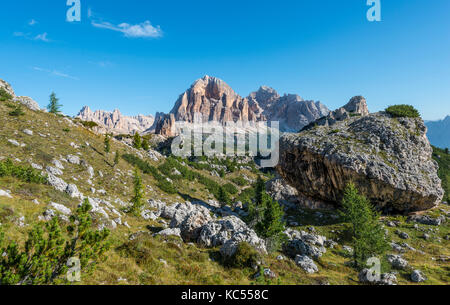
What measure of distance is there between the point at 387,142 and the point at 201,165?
77295mm

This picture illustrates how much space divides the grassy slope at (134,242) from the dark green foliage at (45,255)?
120 inches

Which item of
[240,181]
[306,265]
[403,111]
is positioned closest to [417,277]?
[306,265]

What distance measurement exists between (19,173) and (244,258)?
81.8ft

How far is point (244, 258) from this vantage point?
16.8 m

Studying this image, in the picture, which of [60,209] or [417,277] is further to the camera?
[417,277]

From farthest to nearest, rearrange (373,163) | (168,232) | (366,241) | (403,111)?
(403,111) → (373,163) → (366,241) → (168,232)

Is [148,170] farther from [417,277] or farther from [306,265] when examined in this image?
[417,277]

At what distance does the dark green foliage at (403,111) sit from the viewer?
44.5 m

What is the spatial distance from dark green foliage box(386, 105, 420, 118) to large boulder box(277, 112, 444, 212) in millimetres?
1294

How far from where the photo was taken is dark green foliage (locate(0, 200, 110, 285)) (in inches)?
294

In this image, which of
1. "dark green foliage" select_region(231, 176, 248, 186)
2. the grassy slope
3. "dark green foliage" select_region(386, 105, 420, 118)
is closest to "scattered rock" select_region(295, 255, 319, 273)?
the grassy slope

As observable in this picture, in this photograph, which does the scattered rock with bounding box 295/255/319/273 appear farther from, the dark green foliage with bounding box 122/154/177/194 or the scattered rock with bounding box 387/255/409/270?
the dark green foliage with bounding box 122/154/177/194

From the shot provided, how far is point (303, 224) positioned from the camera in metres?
40.4

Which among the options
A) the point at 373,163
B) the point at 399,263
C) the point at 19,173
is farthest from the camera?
the point at 373,163
